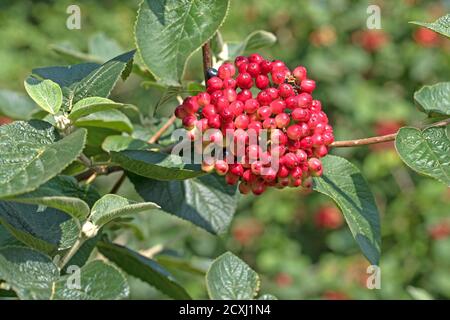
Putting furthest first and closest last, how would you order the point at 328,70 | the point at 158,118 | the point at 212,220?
the point at 328,70 < the point at 158,118 < the point at 212,220

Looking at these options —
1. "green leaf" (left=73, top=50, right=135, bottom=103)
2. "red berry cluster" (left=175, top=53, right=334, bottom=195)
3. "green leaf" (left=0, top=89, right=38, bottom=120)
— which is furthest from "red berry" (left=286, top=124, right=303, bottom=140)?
"green leaf" (left=0, top=89, right=38, bottom=120)

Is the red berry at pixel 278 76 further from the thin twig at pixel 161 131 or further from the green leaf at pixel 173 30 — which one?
the thin twig at pixel 161 131

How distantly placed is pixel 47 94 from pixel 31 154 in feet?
0.50

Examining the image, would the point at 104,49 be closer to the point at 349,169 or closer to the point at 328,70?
the point at 349,169

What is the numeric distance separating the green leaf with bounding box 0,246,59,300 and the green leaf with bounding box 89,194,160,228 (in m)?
0.07

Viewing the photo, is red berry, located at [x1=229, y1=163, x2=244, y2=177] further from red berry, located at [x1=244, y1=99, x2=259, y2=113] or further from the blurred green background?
the blurred green background

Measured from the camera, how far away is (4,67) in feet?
12.6

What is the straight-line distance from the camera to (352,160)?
3309mm

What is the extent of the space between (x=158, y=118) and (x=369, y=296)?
1696 mm

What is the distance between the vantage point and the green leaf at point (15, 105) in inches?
53.7

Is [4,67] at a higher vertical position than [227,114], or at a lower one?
higher

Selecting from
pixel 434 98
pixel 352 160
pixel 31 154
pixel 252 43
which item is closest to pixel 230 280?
pixel 31 154
